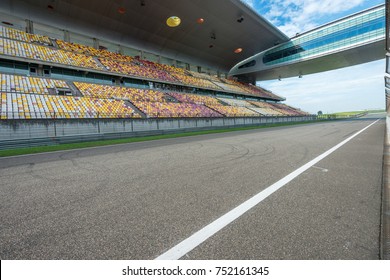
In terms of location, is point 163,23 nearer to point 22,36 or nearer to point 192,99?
point 192,99

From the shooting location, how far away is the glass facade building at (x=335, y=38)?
3406 centimetres

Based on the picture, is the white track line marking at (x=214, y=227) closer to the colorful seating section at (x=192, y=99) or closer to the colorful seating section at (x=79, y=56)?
the colorful seating section at (x=79, y=56)

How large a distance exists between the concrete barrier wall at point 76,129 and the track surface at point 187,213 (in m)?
8.83

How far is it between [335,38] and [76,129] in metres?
52.6

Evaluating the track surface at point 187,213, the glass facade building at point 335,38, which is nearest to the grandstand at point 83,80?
the track surface at point 187,213

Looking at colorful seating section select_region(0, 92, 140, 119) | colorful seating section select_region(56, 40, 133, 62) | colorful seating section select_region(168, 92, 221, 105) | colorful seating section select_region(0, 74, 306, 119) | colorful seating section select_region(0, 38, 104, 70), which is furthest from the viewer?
colorful seating section select_region(168, 92, 221, 105)

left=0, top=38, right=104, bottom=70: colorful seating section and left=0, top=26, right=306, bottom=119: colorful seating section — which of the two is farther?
left=0, top=38, right=104, bottom=70: colorful seating section

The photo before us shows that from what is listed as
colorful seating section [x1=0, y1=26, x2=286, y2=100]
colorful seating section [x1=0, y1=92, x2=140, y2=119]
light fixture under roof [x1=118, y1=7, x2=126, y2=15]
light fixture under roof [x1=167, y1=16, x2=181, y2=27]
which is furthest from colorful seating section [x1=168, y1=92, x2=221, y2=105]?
light fixture under roof [x1=118, y1=7, x2=126, y2=15]

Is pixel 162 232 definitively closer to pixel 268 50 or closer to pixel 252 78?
pixel 268 50

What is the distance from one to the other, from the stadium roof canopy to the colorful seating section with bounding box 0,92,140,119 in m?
15.0

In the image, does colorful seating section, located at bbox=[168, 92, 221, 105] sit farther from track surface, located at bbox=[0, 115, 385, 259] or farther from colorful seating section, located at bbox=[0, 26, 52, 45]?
track surface, located at bbox=[0, 115, 385, 259]

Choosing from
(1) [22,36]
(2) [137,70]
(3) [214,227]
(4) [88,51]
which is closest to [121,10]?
(4) [88,51]

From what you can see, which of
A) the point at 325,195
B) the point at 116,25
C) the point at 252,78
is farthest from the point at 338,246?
the point at 252,78

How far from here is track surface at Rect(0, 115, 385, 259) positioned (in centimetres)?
195
